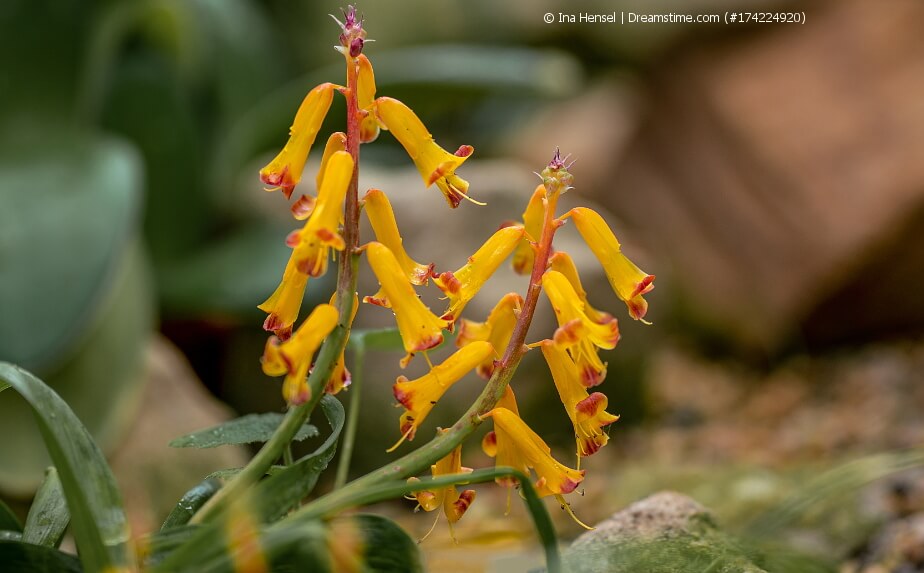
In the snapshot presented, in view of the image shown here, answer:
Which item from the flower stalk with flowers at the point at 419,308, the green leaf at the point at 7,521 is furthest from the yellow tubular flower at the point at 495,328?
the green leaf at the point at 7,521

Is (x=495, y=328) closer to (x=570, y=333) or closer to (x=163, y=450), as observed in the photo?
(x=570, y=333)

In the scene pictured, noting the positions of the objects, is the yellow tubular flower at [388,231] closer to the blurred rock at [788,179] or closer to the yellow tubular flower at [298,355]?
the yellow tubular flower at [298,355]

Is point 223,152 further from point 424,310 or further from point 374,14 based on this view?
point 424,310

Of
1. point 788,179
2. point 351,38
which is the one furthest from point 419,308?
point 788,179

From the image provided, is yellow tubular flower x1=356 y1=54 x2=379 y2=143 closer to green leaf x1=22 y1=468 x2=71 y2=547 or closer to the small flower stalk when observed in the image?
the small flower stalk

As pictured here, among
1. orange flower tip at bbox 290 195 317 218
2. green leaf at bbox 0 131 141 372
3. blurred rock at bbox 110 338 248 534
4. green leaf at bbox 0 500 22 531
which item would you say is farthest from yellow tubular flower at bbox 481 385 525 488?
green leaf at bbox 0 131 141 372
